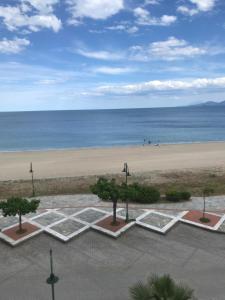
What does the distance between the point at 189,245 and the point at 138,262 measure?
3201 mm

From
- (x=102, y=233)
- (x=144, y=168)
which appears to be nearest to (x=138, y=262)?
(x=102, y=233)

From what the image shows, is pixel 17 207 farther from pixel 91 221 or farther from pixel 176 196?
pixel 176 196

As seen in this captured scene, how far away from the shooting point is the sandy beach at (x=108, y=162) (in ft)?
124

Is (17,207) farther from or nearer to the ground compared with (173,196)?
farther from the ground

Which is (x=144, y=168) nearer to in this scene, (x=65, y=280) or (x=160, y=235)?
(x=160, y=235)

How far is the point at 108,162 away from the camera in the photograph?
144 feet

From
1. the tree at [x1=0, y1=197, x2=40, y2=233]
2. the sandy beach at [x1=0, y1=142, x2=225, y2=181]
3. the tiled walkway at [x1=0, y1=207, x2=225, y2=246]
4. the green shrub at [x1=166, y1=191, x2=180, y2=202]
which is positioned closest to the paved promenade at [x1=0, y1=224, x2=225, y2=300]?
the tiled walkway at [x1=0, y1=207, x2=225, y2=246]

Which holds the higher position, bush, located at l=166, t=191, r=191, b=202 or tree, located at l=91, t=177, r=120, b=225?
tree, located at l=91, t=177, r=120, b=225

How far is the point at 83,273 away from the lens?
1350 cm

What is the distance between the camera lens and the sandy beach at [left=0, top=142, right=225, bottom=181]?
37.7m

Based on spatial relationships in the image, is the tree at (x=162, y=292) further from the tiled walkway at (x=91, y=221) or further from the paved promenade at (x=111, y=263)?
the tiled walkway at (x=91, y=221)

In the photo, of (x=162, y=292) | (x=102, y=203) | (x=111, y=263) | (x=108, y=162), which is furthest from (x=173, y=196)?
(x=108, y=162)

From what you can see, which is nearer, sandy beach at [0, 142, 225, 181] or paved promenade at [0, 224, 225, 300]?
paved promenade at [0, 224, 225, 300]

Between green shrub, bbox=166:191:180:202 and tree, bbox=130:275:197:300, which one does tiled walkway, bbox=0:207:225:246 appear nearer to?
green shrub, bbox=166:191:180:202
